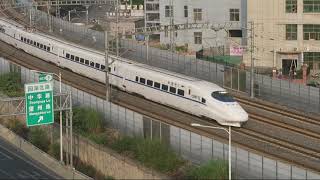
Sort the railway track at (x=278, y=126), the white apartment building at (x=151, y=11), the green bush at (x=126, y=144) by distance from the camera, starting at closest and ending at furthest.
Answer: the railway track at (x=278, y=126) → the green bush at (x=126, y=144) → the white apartment building at (x=151, y=11)

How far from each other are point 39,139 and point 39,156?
166 inches

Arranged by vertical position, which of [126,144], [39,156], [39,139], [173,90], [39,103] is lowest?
[39,156]

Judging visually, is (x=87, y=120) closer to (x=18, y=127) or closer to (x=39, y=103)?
(x=39, y=103)

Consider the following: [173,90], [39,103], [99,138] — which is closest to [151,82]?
[173,90]

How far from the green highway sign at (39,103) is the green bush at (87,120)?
252 inches

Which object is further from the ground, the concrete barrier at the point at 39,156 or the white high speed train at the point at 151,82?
the white high speed train at the point at 151,82

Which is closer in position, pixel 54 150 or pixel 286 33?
pixel 54 150

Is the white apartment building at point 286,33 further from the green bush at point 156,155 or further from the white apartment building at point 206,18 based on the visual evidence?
the green bush at point 156,155

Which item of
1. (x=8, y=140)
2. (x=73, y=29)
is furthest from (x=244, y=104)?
Result: (x=73, y=29)

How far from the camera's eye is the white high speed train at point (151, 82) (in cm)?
5372

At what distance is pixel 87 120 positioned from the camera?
58062mm

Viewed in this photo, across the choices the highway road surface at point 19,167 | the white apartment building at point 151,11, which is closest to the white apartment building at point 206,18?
the white apartment building at point 151,11

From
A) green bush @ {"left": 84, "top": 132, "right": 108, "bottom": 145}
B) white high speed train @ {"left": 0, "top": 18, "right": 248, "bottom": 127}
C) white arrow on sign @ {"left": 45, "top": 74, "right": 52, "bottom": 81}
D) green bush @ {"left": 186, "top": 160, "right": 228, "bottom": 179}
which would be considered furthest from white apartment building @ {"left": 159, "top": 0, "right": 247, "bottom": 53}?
green bush @ {"left": 186, "top": 160, "right": 228, "bottom": 179}

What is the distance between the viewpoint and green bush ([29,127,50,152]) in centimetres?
6241
